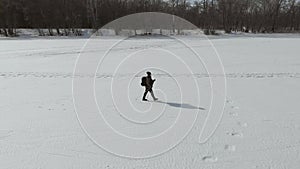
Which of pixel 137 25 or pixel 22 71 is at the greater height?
pixel 137 25

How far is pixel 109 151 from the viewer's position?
12.5ft

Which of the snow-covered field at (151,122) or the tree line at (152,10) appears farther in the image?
the tree line at (152,10)

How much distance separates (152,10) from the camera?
41.2 meters

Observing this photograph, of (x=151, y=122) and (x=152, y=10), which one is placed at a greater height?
(x=152, y=10)

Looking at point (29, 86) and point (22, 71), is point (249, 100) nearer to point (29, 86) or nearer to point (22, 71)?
point (29, 86)

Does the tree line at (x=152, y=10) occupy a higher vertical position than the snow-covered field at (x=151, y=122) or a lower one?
higher

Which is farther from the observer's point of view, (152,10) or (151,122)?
(152,10)

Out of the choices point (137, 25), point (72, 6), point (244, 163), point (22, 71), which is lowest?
point (244, 163)

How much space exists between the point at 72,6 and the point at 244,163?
3707 centimetres

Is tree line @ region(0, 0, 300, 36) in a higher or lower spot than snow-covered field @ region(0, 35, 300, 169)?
higher

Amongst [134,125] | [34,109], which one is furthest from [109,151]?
[34,109]

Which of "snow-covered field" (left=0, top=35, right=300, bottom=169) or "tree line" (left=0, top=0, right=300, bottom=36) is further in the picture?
"tree line" (left=0, top=0, right=300, bottom=36)

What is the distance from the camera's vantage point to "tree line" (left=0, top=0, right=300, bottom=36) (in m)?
35.4

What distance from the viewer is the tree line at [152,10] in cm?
3544
